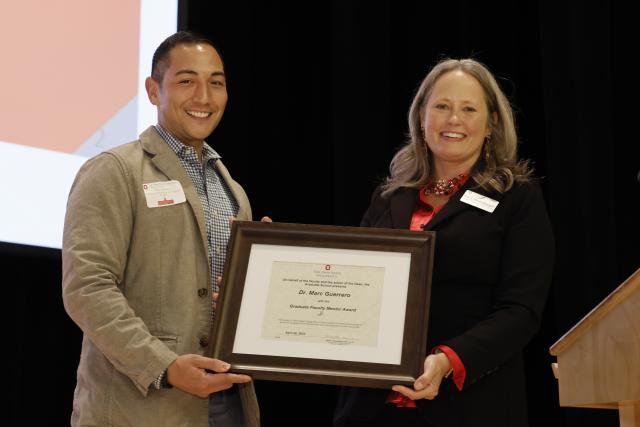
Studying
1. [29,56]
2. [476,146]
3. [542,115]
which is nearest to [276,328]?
[476,146]

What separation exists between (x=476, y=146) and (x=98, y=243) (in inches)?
45.7

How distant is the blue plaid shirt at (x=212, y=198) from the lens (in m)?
2.35

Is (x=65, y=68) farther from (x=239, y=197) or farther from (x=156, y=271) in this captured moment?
(x=156, y=271)

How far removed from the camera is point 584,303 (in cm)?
359

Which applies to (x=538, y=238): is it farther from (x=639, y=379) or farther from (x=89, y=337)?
(x=89, y=337)

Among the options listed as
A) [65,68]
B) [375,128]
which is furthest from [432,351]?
[375,128]

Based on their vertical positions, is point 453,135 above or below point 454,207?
above

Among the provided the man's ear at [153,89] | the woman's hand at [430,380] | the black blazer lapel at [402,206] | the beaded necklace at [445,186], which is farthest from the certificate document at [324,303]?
the man's ear at [153,89]

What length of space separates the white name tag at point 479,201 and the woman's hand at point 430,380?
0.47m

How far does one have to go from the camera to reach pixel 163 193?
2270 millimetres

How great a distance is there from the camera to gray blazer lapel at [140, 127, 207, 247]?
2.29 m

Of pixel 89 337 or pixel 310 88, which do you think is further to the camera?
pixel 310 88

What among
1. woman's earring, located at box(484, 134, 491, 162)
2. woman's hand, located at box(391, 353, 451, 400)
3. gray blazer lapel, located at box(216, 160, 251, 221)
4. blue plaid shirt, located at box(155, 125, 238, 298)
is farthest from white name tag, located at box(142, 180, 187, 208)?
woman's earring, located at box(484, 134, 491, 162)

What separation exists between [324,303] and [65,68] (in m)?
1.71
